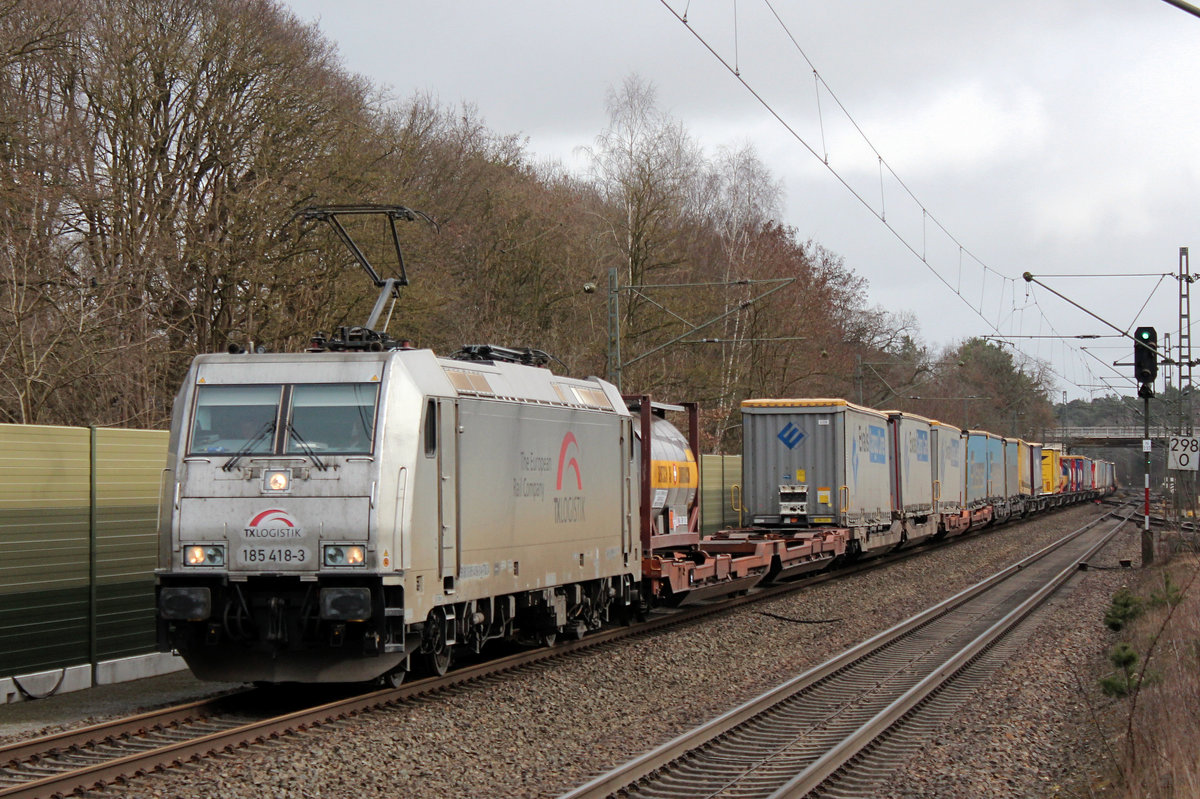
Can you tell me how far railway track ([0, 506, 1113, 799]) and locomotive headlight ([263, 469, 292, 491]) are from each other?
1.88 meters

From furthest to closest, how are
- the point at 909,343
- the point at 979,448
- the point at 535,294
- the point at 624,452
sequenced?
the point at 909,343 → the point at 979,448 → the point at 535,294 → the point at 624,452

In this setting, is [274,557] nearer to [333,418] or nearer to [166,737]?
[333,418]

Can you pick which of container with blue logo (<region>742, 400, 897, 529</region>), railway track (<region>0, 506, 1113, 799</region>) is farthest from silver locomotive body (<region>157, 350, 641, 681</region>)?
container with blue logo (<region>742, 400, 897, 529</region>)

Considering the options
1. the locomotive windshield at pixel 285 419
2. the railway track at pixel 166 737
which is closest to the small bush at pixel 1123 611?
the railway track at pixel 166 737

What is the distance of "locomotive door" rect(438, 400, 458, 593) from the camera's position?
10773mm

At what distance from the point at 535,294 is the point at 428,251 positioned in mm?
7982

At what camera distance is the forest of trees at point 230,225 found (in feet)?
63.5

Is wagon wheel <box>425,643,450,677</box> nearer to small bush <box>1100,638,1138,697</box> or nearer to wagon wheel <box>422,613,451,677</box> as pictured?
wagon wheel <box>422,613,451,677</box>

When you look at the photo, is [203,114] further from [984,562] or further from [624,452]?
[984,562]

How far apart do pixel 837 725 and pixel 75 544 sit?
7.47 meters

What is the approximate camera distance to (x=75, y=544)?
11.6m

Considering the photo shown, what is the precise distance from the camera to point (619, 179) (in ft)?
126

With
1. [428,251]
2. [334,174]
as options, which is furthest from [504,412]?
[428,251]

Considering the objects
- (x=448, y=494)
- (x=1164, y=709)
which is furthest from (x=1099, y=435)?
(x=448, y=494)
